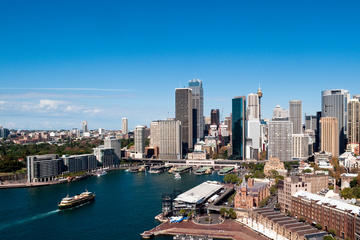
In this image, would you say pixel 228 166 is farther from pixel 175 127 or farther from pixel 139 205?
pixel 139 205

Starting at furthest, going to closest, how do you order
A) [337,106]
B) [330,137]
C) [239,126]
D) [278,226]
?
[337,106] < [239,126] < [330,137] < [278,226]

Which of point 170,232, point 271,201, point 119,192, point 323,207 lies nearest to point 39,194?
point 119,192

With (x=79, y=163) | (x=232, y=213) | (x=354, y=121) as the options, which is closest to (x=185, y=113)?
(x=79, y=163)

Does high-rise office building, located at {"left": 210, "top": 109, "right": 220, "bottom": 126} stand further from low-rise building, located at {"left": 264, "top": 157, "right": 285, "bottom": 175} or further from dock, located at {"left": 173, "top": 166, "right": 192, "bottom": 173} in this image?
low-rise building, located at {"left": 264, "top": 157, "right": 285, "bottom": 175}

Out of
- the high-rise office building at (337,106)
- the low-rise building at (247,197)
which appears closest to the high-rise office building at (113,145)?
the low-rise building at (247,197)

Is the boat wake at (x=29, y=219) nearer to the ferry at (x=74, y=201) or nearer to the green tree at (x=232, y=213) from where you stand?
the ferry at (x=74, y=201)

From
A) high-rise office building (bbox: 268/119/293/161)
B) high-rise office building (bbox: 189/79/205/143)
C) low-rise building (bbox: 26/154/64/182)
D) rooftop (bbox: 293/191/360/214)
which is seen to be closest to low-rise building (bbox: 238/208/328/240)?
rooftop (bbox: 293/191/360/214)

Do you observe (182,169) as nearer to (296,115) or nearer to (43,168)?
(43,168)
